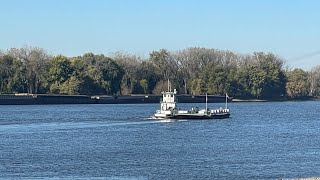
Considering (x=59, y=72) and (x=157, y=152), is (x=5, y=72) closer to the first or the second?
(x=59, y=72)

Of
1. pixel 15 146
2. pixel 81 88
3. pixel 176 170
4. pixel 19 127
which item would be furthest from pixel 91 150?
pixel 81 88

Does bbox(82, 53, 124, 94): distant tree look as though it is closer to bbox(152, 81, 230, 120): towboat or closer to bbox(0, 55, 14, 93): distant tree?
bbox(0, 55, 14, 93): distant tree

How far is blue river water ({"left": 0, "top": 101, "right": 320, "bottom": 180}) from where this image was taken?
1944 inches

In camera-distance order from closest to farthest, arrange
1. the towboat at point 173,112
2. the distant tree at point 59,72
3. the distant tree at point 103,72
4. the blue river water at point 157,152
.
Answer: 1. the blue river water at point 157,152
2. the towboat at point 173,112
3. the distant tree at point 59,72
4. the distant tree at point 103,72

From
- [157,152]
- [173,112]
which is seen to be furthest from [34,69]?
[157,152]

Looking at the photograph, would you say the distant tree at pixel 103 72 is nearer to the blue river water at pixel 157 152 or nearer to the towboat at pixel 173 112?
the towboat at pixel 173 112

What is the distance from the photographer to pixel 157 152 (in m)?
62.6

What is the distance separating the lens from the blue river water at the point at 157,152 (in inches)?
1944

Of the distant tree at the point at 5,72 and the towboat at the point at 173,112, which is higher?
the distant tree at the point at 5,72

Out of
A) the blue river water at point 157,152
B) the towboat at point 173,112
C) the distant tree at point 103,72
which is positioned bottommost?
the blue river water at point 157,152

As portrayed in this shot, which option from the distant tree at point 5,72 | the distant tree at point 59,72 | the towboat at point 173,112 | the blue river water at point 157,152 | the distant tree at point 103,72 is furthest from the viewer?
the distant tree at point 103,72

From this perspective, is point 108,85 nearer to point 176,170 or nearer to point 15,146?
point 15,146

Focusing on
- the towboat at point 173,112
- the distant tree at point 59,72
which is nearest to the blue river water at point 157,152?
the towboat at point 173,112

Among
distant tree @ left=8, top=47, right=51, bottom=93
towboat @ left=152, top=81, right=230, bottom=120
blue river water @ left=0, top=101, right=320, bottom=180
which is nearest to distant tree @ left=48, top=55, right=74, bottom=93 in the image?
distant tree @ left=8, top=47, right=51, bottom=93
